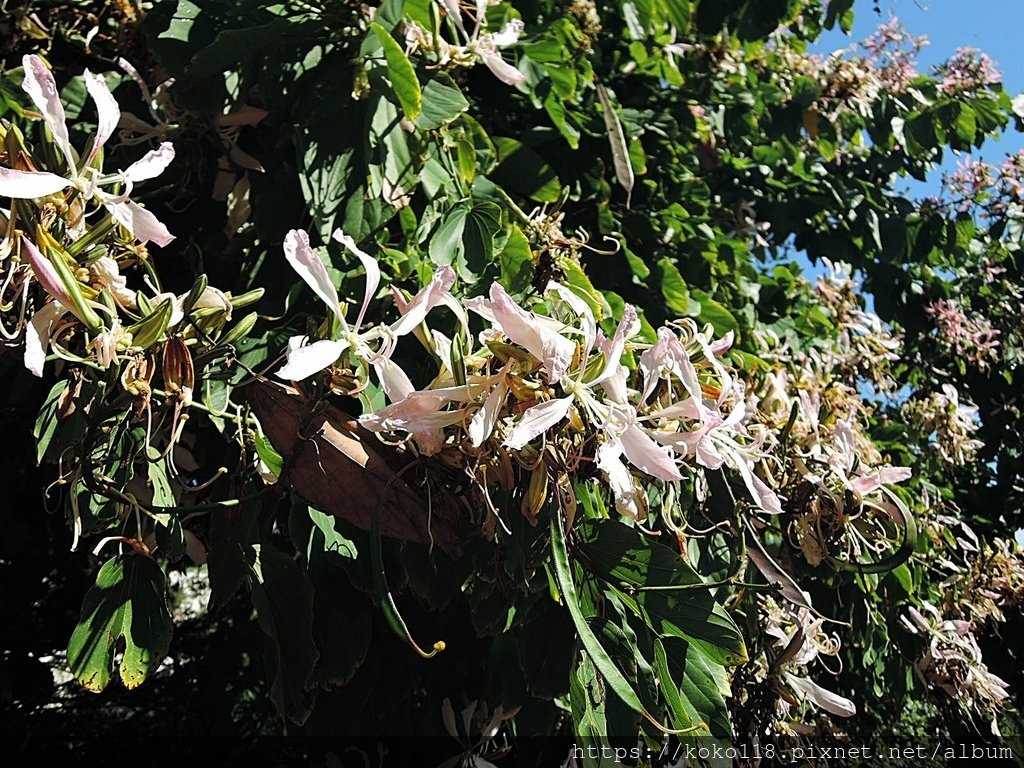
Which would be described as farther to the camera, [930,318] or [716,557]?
[930,318]

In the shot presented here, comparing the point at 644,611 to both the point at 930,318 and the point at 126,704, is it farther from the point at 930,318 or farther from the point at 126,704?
the point at 930,318

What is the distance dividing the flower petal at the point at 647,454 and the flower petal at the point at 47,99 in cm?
44

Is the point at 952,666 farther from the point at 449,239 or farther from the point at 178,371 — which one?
the point at 178,371

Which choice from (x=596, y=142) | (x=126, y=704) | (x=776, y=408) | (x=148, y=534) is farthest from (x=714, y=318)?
(x=126, y=704)

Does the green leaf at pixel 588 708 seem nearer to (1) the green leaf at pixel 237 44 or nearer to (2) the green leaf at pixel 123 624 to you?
(2) the green leaf at pixel 123 624

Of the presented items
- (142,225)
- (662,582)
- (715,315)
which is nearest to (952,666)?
(715,315)

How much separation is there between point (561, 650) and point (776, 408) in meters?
0.43

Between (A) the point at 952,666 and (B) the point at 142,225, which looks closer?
(B) the point at 142,225

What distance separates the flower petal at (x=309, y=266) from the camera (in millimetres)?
605

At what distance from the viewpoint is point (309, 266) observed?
61 centimetres

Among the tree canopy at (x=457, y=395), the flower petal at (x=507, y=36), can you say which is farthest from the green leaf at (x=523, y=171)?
the flower petal at (x=507, y=36)

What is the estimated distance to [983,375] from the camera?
2934mm

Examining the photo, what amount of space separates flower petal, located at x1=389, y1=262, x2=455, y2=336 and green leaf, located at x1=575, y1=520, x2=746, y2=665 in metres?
0.23

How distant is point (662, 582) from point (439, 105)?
608 millimetres
